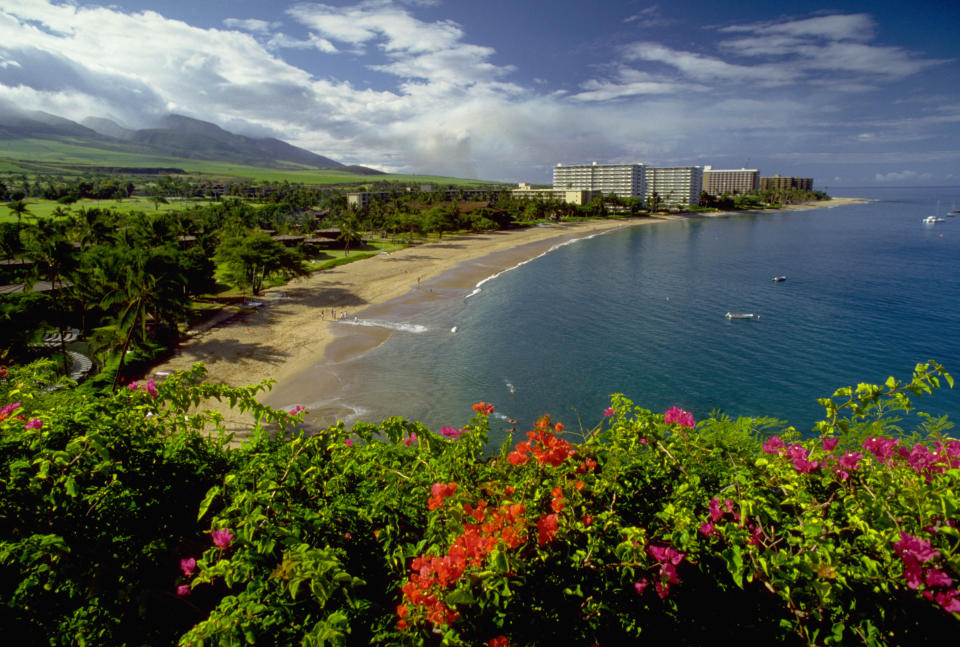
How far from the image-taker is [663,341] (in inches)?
1171

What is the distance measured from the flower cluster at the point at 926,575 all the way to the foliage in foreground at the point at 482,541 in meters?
0.01

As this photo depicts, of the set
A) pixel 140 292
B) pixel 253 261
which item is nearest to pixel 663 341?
pixel 140 292

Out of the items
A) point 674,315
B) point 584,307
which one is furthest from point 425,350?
point 674,315

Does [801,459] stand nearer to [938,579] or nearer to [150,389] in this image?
[938,579]

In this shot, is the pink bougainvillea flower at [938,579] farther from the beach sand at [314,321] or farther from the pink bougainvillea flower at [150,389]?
the beach sand at [314,321]

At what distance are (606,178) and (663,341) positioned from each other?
171 metres

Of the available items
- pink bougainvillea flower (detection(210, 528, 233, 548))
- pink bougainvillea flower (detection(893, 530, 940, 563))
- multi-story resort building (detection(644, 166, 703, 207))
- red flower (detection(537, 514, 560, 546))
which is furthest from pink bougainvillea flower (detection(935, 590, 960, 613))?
multi-story resort building (detection(644, 166, 703, 207))

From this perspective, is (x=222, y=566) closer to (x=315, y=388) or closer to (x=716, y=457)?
(x=716, y=457)

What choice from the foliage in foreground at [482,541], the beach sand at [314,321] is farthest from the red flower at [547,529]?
the beach sand at [314,321]

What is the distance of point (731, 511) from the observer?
147 inches

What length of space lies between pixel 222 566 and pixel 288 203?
12981 cm

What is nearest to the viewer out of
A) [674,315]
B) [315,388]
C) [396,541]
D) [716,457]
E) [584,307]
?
[396,541]

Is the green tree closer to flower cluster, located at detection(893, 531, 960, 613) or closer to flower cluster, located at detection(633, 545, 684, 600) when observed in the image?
flower cluster, located at detection(633, 545, 684, 600)

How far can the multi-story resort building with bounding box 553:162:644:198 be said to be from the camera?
184375 millimetres
